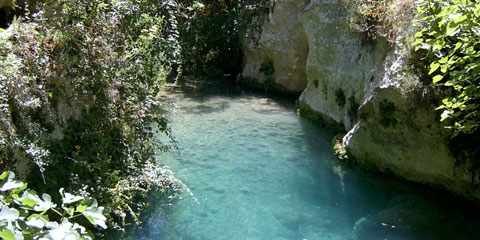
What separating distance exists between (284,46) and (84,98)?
1126cm

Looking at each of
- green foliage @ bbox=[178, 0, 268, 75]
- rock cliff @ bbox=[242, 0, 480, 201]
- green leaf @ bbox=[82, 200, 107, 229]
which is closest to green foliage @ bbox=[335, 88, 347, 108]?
rock cliff @ bbox=[242, 0, 480, 201]

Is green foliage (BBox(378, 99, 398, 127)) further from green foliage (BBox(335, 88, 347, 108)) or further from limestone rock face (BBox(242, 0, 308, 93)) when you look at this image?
limestone rock face (BBox(242, 0, 308, 93))

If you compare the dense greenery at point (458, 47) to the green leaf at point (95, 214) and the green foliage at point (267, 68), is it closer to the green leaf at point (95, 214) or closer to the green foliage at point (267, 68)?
the green leaf at point (95, 214)

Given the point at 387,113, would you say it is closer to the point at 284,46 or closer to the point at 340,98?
the point at 340,98

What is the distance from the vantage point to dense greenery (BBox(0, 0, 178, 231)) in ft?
15.4

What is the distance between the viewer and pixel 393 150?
7430 millimetres

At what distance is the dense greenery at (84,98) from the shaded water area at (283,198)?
751 mm

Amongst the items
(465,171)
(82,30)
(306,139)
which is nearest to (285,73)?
(306,139)

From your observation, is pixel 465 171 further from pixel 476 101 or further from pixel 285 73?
pixel 285 73

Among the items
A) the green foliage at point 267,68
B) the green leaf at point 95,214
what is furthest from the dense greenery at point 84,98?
the green foliage at point 267,68

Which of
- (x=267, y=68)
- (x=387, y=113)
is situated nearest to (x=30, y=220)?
(x=387, y=113)

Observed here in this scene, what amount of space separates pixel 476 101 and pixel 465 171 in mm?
1737

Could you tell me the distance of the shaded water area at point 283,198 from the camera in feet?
19.6

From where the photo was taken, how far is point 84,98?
5.57m
